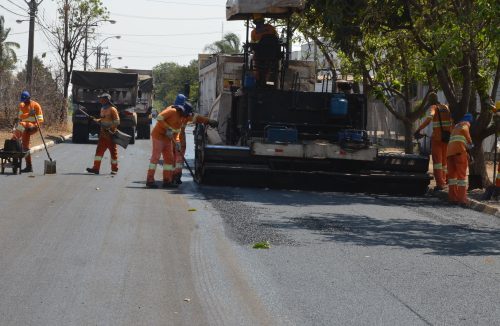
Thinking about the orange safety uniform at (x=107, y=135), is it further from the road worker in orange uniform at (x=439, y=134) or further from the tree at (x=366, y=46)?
the road worker in orange uniform at (x=439, y=134)

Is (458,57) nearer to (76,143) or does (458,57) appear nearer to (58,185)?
(58,185)

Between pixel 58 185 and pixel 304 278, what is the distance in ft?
29.4

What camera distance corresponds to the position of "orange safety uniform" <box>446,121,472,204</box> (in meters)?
17.0

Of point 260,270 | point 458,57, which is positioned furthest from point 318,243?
point 458,57

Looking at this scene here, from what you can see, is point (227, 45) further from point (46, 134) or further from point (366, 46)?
point (366, 46)

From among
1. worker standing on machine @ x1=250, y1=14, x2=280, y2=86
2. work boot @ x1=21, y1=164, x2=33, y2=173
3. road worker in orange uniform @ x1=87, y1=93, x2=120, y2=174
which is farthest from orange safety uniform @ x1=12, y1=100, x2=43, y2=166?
worker standing on machine @ x1=250, y1=14, x2=280, y2=86

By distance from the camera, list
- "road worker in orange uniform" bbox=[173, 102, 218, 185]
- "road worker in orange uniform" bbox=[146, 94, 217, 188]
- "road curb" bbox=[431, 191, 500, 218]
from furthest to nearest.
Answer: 1. "road worker in orange uniform" bbox=[173, 102, 218, 185]
2. "road worker in orange uniform" bbox=[146, 94, 217, 188]
3. "road curb" bbox=[431, 191, 500, 218]

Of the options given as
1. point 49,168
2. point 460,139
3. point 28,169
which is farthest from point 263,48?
point 28,169

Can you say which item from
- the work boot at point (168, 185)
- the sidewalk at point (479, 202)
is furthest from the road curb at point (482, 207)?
the work boot at point (168, 185)

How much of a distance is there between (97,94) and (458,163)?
70.0ft

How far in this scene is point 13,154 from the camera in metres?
19.1

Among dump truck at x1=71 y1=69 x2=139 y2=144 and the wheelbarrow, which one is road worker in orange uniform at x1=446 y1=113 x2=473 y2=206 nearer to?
the wheelbarrow

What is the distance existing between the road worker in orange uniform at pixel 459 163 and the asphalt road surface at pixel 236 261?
0.95 m

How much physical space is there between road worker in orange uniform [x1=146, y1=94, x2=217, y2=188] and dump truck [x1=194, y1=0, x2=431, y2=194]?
24.8 inches
